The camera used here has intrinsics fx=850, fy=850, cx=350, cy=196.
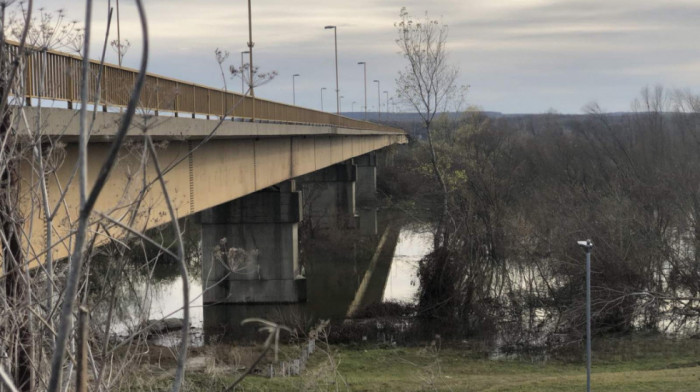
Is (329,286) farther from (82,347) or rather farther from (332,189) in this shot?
(82,347)

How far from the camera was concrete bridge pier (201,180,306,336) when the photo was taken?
37.2m

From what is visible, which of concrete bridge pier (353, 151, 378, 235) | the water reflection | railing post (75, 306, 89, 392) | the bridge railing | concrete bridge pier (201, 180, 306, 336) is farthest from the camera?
concrete bridge pier (353, 151, 378, 235)

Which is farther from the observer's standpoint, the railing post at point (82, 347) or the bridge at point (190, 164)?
the bridge at point (190, 164)

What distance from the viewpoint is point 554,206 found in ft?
134

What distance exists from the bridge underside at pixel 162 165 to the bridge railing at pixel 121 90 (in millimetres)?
477

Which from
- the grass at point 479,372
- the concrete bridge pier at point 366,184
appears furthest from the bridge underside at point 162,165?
the concrete bridge pier at point 366,184

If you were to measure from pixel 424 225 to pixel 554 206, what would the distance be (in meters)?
15.7

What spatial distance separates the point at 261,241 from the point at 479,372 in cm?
1660

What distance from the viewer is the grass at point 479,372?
790 inches

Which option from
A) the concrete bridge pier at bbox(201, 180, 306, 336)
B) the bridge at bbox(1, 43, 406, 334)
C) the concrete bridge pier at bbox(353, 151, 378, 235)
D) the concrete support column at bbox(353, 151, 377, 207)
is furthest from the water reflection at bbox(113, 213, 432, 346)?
the concrete support column at bbox(353, 151, 377, 207)

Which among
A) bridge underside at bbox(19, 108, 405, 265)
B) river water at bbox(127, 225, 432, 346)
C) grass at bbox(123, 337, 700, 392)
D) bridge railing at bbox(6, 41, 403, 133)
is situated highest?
bridge railing at bbox(6, 41, 403, 133)

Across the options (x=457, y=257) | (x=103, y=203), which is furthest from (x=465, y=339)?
(x=103, y=203)

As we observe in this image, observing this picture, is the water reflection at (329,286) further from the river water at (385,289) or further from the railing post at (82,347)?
the railing post at (82,347)

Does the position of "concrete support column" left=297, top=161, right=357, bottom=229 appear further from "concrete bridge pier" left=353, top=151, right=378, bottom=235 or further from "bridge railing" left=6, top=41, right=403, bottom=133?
"bridge railing" left=6, top=41, right=403, bottom=133
